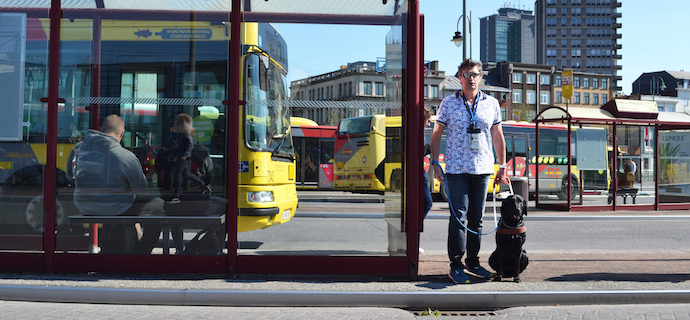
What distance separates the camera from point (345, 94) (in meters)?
5.48

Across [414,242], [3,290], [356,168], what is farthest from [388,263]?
[3,290]

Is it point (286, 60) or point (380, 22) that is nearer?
point (380, 22)

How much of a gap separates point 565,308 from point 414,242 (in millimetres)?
1349

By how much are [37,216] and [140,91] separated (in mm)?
1449

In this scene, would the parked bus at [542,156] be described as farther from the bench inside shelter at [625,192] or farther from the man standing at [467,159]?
the man standing at [467,159]

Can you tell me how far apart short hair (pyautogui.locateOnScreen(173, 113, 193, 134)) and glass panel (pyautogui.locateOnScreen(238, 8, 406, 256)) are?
1.75 ft

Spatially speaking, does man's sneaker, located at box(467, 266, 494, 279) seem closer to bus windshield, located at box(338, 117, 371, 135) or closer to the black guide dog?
the black guide dog

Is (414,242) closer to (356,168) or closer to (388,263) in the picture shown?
(388,263)

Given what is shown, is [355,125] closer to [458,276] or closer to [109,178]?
[458,276]

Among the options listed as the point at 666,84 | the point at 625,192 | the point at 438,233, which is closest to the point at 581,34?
the point at 666,84

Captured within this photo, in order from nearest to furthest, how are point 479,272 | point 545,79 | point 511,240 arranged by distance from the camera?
point 511,240 → point 479,272 → point 545,79

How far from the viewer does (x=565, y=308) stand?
180 inches

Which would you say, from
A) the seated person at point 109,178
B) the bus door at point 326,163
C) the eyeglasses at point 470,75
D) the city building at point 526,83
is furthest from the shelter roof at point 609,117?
the city building at point 526,83

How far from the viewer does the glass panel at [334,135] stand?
215 inches
